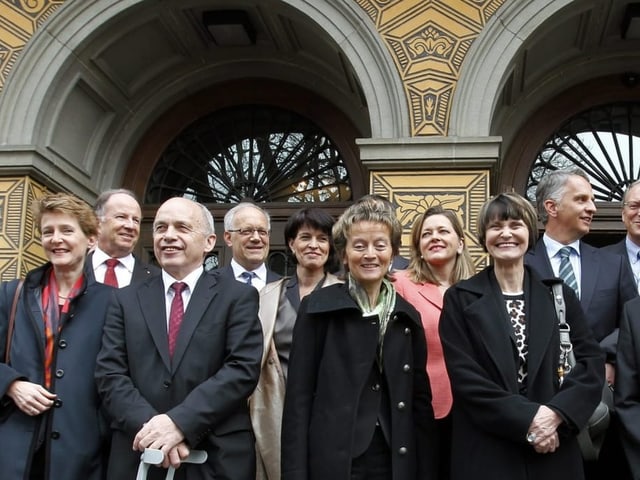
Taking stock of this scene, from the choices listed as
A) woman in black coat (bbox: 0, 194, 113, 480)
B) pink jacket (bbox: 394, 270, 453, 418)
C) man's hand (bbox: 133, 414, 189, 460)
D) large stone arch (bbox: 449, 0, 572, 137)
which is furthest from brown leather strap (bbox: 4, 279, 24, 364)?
large stone arch (bbox: 449, 0, 572, 137)

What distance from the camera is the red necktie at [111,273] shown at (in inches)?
193

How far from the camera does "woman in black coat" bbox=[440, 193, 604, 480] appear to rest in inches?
127

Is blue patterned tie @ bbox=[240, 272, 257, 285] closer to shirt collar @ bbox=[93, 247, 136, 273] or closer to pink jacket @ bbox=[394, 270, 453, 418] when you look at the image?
shirt collar @ bbox=[93, 247, 136, 273]

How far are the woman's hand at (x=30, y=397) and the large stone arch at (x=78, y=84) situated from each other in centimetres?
373

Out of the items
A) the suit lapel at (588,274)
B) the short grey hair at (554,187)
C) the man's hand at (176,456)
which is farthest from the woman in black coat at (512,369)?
the man's hand at (176,456)

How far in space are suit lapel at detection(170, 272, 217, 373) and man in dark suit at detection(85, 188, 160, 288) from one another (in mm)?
1307

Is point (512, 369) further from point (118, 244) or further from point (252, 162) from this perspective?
point (252, 162)

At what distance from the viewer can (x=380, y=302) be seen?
3.64 m

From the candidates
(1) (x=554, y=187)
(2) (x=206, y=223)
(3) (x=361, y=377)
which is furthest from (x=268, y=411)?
(1) (x=554, y=187)

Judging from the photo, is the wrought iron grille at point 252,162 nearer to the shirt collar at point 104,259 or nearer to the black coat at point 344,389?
the shirt collar at point 104,259

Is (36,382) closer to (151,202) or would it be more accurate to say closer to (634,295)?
(634,295)

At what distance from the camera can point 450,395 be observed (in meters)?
3.84

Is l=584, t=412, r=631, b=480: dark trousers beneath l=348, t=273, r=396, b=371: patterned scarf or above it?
beneath

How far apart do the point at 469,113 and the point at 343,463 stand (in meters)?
4.04
